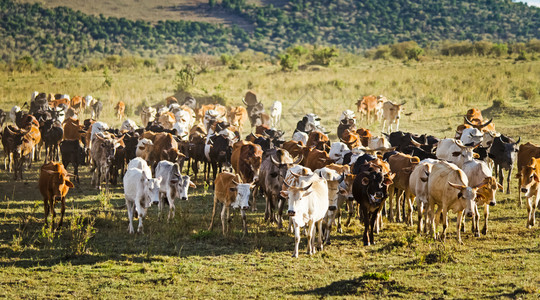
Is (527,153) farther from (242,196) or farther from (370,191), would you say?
(242,196)

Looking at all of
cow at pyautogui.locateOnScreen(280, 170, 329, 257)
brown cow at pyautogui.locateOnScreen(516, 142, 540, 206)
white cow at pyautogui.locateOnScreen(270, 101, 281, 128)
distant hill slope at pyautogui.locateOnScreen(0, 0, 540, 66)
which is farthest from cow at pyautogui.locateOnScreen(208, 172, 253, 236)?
distant hill slope at pyautogui.locateOnScreen(0, 0, 540, 66)

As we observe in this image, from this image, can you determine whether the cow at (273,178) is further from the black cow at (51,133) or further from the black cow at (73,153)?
the black cow at (51,133)

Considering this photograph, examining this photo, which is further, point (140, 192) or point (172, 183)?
point (172, 183)

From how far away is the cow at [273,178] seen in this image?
44.8 ft

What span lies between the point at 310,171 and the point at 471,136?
25.2 feet

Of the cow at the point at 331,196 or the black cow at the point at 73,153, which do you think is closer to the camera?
the cow at the point at 331,196

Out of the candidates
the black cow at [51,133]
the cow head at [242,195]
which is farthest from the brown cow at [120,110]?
the cow head at [242,195]

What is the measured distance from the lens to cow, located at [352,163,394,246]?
11.9 metres

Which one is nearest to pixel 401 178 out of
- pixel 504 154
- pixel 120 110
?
pixel 504 154

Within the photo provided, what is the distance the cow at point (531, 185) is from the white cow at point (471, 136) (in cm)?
472

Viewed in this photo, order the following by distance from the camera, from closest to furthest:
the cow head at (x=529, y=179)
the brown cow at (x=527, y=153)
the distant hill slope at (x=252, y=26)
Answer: the cow head at (x=529, y=179) → the brown cow at (x=527, y=153) → the distant hill slope at (x=252, y=26)

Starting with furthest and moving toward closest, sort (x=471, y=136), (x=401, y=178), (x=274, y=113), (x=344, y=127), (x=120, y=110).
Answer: (x=120, y=110), (x=274, y=113), (x=344, y=127), (x=471, y=136), (x=401, y=178)

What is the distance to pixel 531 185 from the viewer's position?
1319 centimetres

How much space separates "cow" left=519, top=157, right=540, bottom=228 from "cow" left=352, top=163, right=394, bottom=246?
3.23 meters
